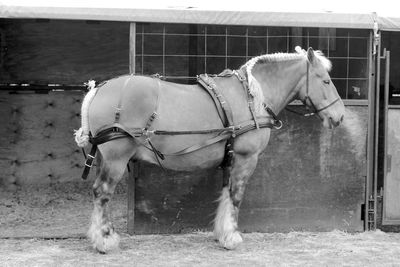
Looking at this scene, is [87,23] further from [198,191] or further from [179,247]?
[179,247]

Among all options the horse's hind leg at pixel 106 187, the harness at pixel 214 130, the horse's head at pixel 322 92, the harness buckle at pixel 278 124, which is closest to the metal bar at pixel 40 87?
the harness at pixel 214 130

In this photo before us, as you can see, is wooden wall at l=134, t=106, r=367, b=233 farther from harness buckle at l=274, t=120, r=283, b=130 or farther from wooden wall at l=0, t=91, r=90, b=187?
wooden wall at l=0, t=91, r=90, b=187

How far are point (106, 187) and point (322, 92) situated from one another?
233 cm

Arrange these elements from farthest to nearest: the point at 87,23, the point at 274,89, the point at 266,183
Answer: the point at 87,23 → the point at 266,183 → the point at 274,89

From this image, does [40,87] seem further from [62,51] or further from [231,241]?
[231,241]

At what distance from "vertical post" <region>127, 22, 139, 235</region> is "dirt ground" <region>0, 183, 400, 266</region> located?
0.58ft

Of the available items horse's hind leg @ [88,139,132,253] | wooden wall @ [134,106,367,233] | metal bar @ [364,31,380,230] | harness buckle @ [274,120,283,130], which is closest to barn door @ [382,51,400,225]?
metal bar @ [364,31,380,230]

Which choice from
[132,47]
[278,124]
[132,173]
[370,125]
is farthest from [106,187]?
[370,125]

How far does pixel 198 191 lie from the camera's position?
6.70 m

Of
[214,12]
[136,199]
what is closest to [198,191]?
[136,199]

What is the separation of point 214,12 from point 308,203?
7.52ft

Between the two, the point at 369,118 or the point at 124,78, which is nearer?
the point at 124,78

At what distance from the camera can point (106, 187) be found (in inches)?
228

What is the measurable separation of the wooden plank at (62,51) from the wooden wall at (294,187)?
304 cm
